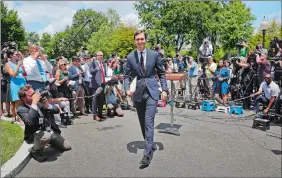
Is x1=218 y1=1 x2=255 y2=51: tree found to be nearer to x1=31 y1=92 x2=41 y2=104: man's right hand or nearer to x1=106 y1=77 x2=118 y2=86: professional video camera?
x1=106 y1=77 x2=118 y2=86: professional video camera

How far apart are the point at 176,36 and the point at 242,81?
3726 cm

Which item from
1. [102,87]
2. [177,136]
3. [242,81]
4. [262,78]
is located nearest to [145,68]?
[177,136]

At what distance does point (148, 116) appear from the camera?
516cm

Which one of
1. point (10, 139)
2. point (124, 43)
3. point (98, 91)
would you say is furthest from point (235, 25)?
point (10, 139)

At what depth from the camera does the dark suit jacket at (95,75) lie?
8.83m

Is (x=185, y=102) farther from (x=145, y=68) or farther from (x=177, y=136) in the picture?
(x=145, y=68)

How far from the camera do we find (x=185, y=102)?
11.5 m

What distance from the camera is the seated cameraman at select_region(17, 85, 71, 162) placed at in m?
5.15

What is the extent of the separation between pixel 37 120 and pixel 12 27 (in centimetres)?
5210

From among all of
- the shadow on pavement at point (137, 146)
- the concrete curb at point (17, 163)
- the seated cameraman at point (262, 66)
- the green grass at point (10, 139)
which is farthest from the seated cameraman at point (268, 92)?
the green grass at point (10, 139)

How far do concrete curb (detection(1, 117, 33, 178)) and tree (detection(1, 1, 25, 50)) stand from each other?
160ft

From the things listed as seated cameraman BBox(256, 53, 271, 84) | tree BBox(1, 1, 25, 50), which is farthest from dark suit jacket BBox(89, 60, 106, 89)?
tree BBox(1, 1, 25, 50)

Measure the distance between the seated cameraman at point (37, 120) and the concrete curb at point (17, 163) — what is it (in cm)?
13

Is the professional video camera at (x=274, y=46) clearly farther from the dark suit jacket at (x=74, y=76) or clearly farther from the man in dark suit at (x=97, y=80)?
the dark suit jacket at (x=74, y=76)
